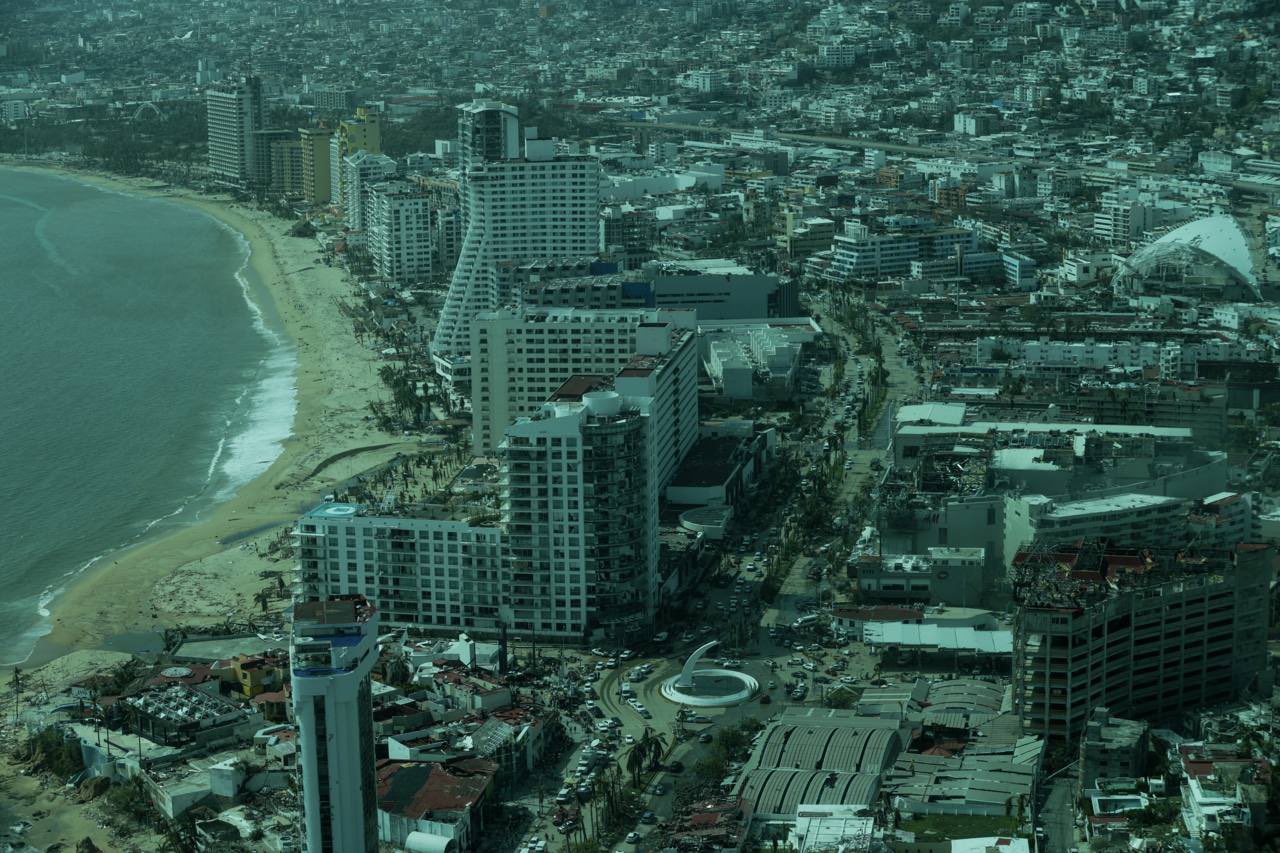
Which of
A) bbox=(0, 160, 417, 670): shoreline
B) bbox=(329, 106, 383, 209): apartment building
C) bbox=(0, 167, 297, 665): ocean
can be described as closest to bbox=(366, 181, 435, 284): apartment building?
bbox=(0, 160, 417, 670): shoreline

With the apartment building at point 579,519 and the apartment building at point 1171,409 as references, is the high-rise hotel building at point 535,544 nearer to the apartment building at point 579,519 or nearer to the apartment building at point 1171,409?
the apartment building at point 579,519

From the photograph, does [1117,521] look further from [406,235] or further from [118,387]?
[406,235]

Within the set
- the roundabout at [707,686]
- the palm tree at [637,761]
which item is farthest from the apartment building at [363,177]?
the palm tree at [637,761]

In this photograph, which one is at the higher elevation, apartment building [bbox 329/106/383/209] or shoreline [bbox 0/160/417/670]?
apartment building [bbox 329/106/383/209]

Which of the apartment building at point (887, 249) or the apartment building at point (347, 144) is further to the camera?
the apartment building at point (347, 144)

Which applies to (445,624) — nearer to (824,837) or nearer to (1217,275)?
(824,837)

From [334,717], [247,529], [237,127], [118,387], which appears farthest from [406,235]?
[334,717]

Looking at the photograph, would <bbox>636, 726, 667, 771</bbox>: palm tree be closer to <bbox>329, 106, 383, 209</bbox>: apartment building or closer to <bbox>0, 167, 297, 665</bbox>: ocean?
<bbox>0, 167, 297, 665</bbox>: ocean
